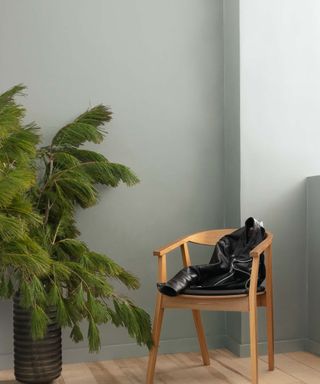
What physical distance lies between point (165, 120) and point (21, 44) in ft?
2.95

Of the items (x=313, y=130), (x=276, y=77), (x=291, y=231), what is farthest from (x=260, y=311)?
(x=276, y=77)

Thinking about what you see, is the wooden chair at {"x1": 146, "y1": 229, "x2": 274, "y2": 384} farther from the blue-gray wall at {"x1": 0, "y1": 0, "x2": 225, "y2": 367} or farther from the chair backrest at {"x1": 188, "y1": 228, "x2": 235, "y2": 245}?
the blue-gray wall at {"x1": 0, "y1": 0, "x2": 225, "y2": 367}

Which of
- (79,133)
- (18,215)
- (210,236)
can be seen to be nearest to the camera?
(18,215)

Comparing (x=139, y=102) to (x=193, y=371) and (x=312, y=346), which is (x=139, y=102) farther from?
(x=312, y=346)

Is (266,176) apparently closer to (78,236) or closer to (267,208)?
(267,208)

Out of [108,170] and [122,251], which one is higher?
[108,170]

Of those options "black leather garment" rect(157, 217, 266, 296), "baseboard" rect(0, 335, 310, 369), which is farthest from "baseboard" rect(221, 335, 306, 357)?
"black leather garment" rect(157, 217, 266, 296)

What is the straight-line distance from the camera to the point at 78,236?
3.20 meters

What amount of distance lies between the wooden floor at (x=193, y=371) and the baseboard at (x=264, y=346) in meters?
0.04

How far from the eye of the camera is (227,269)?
2.94 meters

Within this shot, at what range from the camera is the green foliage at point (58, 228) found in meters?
2.38

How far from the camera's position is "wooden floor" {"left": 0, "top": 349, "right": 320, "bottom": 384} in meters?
2.89

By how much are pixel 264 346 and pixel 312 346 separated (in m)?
0.28

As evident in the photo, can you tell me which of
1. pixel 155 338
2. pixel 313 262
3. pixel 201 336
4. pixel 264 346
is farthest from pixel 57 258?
pixel 313 262
